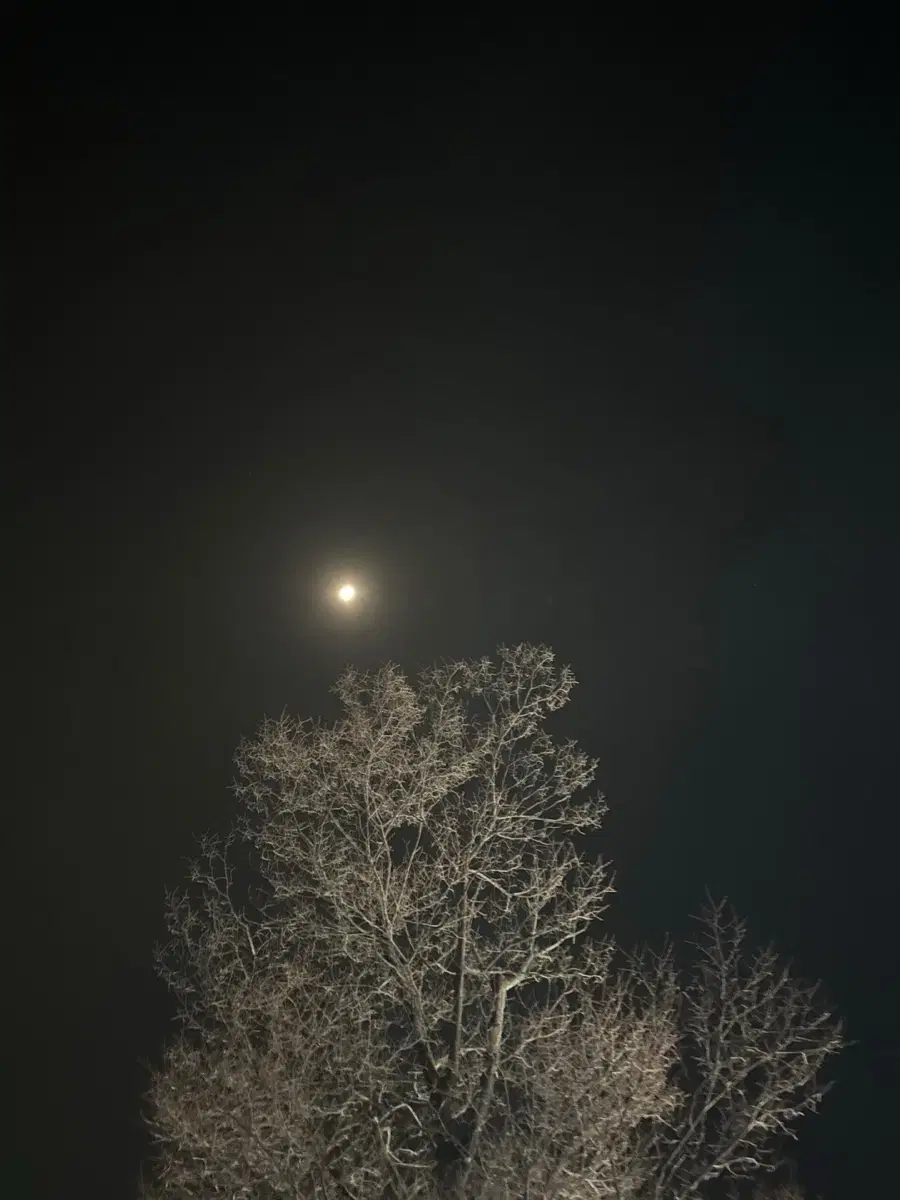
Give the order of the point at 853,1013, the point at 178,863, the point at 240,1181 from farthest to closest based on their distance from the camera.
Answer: the point at 178,863
the point at 853,1013
the point at 240,1181

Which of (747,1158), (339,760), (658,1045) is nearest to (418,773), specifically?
(339,760)

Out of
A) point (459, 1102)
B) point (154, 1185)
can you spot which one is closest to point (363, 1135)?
point (459, 1102)

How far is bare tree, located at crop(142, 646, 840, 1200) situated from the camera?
5.32 m

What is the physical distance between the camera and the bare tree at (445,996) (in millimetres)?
5320

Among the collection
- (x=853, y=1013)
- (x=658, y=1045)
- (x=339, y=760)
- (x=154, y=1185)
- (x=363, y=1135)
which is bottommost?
(x=154, y=1185)

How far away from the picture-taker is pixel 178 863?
22.1ft

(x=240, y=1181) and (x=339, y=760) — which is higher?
(x=339, y=760)

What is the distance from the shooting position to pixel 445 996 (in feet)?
20.3

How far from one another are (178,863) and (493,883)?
6.94ft

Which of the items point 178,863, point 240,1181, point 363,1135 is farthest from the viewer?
point 178,863

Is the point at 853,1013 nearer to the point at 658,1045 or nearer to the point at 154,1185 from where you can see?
the point at 658,1045

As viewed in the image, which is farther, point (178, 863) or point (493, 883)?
point (178, 863)

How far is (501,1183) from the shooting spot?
5234mm

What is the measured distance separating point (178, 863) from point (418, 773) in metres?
1.71
